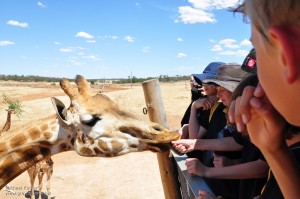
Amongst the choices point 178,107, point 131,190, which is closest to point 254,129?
point 131,190

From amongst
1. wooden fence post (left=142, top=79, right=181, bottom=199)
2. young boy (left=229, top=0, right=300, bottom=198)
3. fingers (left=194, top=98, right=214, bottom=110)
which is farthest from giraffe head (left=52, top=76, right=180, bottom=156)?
young boy (left=229, top=0, right=300, bottom=198)

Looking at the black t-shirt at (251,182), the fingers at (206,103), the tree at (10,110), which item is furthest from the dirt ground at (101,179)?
the black t-shirt at (251,182)

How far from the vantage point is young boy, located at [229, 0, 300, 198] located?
62 centimetres

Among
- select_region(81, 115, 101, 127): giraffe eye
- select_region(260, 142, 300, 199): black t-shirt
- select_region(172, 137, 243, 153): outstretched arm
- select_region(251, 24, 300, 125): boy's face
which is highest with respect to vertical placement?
select_region(251, 24, 300, 125): boy's face

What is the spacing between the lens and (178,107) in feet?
65.0

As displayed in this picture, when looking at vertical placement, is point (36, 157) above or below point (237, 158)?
below

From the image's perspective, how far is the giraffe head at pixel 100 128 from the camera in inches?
140

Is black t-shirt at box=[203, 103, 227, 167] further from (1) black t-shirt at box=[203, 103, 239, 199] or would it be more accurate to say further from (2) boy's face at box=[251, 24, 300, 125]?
(2) boy's face at box=[251, 24, 300, 125]

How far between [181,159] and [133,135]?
0.67 metres

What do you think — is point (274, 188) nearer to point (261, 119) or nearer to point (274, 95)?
point (261, 119)

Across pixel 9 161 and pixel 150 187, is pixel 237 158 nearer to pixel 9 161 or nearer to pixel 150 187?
pixel 9 161

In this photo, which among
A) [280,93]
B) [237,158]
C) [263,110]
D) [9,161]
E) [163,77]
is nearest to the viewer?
[280,93]

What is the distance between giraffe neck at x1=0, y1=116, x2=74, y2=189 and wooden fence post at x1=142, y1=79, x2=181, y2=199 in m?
1.04

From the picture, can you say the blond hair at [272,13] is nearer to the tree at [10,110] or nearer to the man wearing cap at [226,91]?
the man wearing cap at [226,91]
